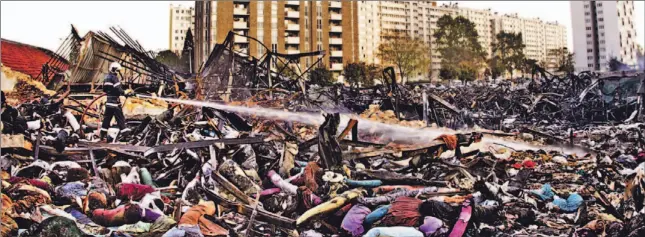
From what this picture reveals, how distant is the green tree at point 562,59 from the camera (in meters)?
3.45

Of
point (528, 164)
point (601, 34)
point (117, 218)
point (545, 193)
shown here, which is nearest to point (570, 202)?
point (545, 193)

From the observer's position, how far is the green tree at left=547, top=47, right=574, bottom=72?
11.3 feet

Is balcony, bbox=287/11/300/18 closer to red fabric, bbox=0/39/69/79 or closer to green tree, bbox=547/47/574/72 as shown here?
red fabric, bbox=0/39/69/79

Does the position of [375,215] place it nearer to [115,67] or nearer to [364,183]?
[364,183]

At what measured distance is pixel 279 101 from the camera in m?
3.04

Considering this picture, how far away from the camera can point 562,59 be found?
11.4 ft

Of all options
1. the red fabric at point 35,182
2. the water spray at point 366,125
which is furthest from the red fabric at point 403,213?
the red fabric at point 35,182

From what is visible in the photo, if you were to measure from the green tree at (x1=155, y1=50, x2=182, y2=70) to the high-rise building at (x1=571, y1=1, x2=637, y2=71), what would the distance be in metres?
2.71

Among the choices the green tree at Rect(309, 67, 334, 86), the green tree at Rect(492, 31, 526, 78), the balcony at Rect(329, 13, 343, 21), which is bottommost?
the green tree at Rect(309, 67, 334, 86)

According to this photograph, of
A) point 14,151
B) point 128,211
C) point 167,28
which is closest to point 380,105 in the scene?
point 167,28

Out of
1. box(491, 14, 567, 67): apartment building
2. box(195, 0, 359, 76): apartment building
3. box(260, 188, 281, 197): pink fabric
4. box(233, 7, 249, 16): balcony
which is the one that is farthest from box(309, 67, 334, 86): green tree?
box(491, 14, 567, 67): apartment building

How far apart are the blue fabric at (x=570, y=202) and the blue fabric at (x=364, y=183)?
1.17m

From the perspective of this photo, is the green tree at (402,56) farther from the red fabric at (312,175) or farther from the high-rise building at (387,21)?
the red fabric at (312,175)

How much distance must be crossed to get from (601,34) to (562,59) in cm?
36
